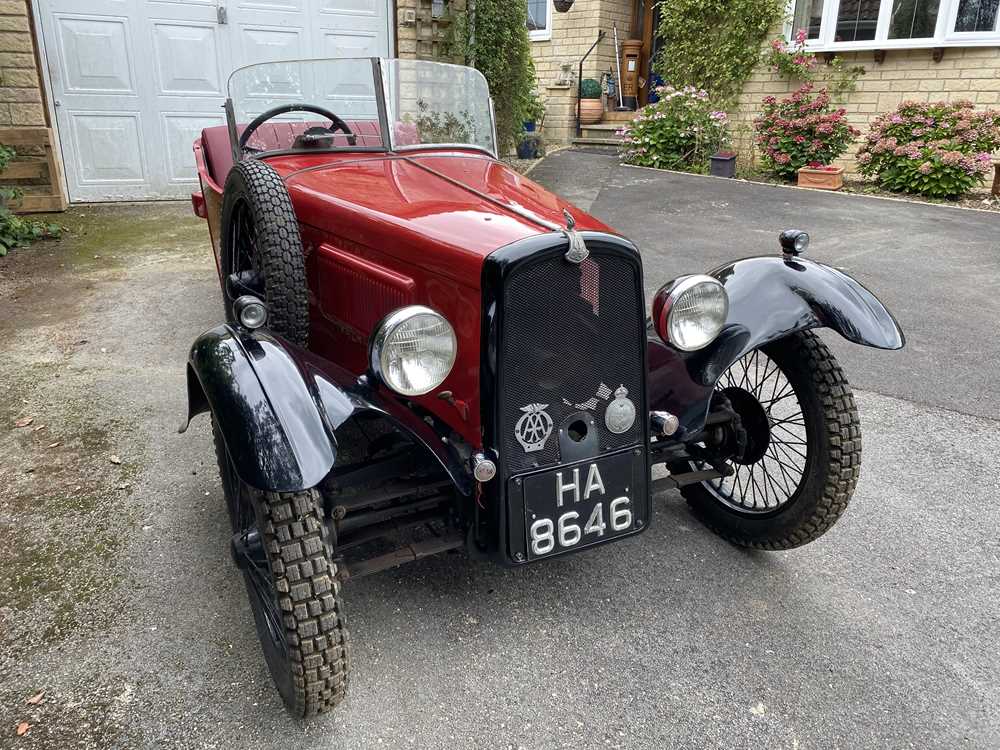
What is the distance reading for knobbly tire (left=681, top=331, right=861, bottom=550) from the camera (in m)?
2.42

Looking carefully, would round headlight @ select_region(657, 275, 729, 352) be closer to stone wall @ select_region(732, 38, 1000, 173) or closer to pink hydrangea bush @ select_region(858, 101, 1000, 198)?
pink hydrangea bush @ select_region(858, 101, 1000, 198)

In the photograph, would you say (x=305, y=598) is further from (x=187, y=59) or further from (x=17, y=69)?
(x=187, y=59)

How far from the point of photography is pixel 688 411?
2453 millimetres

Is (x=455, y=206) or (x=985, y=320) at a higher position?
(x=455, y=206)

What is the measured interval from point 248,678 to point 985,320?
16.8ft

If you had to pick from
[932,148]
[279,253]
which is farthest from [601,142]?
[279,253]

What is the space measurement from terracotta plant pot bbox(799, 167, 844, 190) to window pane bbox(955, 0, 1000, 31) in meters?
2.45

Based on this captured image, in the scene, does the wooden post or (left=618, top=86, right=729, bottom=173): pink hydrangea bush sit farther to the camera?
(left=618, top=86, right=729, bottom=173): pink hydrangea bush

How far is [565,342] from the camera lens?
6.77 feet

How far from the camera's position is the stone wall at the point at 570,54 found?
13062mm

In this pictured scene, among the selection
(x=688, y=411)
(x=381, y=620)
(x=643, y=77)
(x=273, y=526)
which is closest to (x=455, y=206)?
(x=688, y=411)

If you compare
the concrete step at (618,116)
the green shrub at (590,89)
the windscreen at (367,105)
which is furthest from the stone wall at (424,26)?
the windscreen at (367,105)

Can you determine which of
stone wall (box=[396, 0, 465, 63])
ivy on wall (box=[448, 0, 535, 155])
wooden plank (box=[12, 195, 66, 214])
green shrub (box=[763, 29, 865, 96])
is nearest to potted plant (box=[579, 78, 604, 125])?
green shrub (box=[763, 29, 865, 96])

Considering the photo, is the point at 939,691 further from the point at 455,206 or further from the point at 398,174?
the point at 398,174
